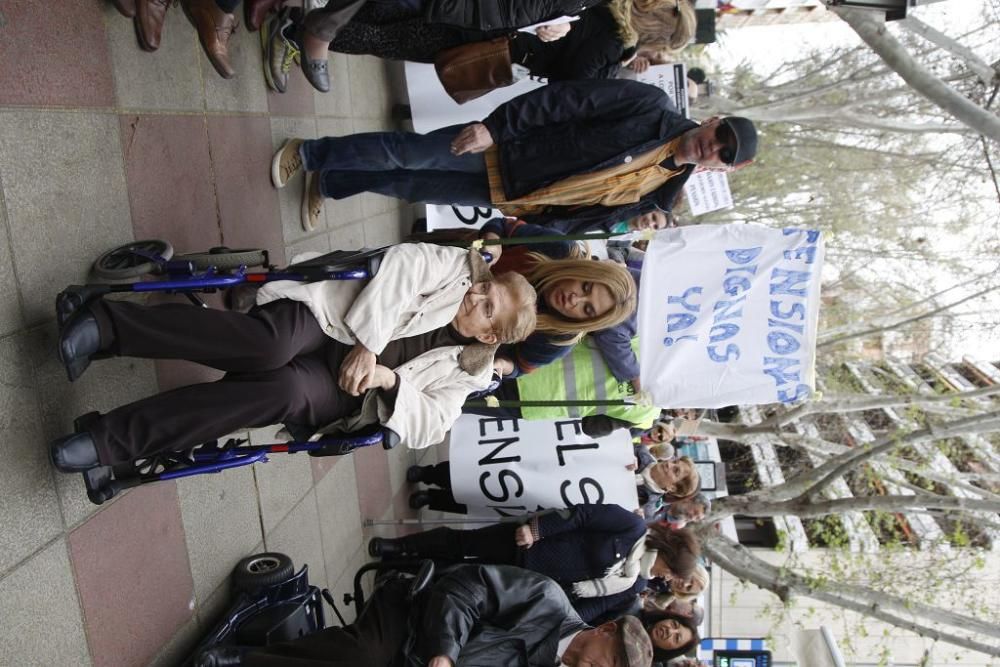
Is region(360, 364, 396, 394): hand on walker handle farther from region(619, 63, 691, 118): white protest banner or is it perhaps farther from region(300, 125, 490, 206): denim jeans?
region(619, 63, 691, 118): white protest banner

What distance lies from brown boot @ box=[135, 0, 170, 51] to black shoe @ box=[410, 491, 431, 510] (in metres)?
4.70

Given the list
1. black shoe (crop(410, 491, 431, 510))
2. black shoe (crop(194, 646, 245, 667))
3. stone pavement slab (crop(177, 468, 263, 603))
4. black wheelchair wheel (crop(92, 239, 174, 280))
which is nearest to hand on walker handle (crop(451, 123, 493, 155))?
black wheelchair wheel (crop(92, 239, 174, 280))

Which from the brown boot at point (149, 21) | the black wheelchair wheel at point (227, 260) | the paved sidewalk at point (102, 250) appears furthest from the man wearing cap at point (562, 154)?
the black wheelchair wheel at point (227, 260)

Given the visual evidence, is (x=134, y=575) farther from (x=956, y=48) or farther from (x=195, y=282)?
(x=956, y=48)

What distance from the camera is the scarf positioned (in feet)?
17.1

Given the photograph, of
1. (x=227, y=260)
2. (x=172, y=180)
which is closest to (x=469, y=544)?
(x=227, y=260)

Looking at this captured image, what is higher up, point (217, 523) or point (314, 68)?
point (314, 68)

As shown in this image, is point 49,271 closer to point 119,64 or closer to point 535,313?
point 119,64

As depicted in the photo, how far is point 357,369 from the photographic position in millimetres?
3186

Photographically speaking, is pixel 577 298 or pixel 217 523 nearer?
pixel 577 298

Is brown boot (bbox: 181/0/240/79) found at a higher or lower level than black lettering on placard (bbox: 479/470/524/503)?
higher

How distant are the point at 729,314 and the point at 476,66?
2319 millimetres

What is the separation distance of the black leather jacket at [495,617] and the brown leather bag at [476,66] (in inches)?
123

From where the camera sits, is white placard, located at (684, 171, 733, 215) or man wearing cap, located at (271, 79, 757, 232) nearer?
man wearing cap, located at (271, 79, 757, 232)
